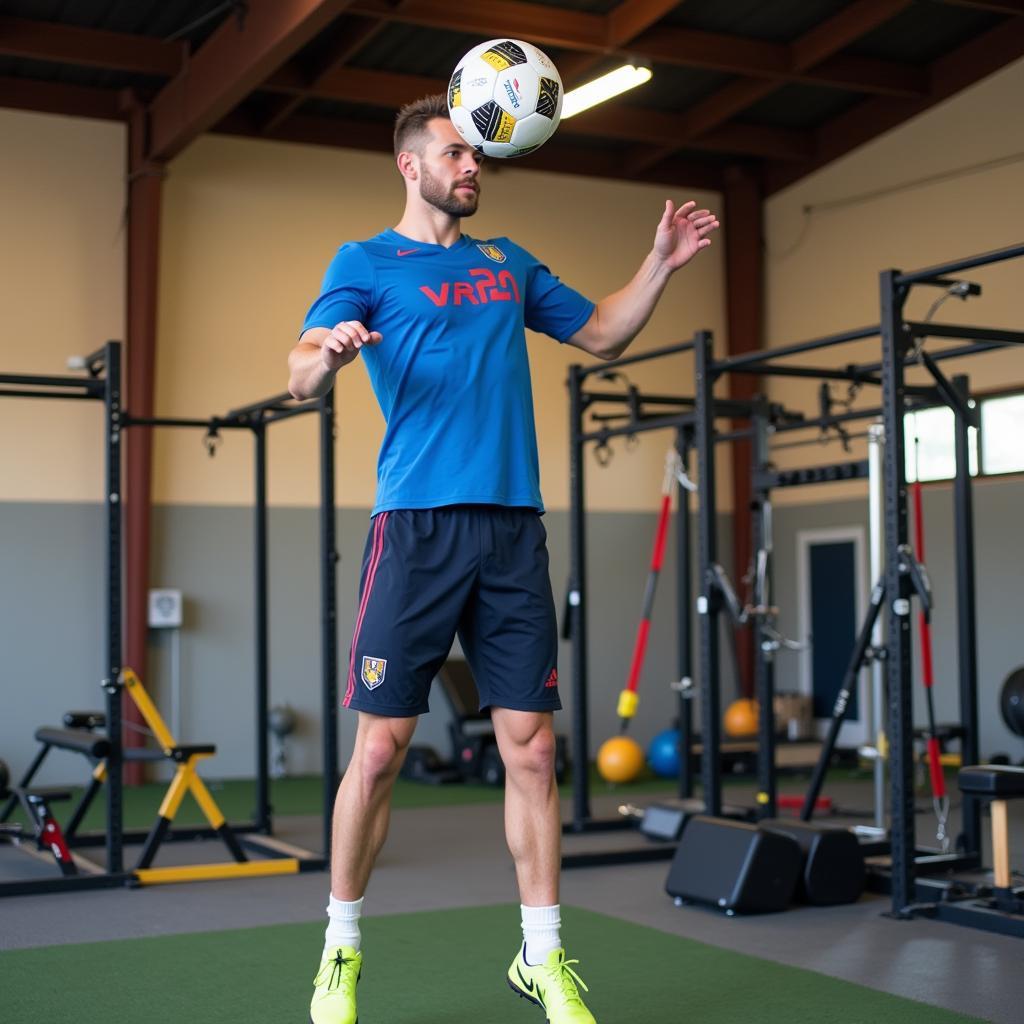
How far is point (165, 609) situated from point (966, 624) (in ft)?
16.7

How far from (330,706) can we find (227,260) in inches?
174

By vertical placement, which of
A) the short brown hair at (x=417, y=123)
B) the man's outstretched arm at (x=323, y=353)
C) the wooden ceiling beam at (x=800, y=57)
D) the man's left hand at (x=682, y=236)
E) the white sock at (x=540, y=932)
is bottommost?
the white sock at (x=540, y=932)

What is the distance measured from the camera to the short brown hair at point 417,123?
2645 millimetres

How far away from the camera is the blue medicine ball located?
8195mm

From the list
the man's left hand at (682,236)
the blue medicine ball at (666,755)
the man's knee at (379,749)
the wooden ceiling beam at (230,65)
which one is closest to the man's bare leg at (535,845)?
the man's knee at (379,749)

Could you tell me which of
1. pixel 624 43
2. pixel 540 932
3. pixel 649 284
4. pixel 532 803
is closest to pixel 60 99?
pixel 624 43

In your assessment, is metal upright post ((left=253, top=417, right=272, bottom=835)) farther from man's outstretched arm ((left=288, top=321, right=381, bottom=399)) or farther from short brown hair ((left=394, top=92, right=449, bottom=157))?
man's outstretched arm ((left=288, top=321, right=381, bottom=399))

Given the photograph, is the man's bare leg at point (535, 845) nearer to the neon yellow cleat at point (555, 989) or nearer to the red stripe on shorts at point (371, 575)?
the neon yellow cleat at point (555, 989)

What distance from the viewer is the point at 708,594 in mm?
4910

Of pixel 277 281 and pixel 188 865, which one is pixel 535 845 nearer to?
pixel 188 865

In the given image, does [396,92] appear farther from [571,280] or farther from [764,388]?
[764,388]

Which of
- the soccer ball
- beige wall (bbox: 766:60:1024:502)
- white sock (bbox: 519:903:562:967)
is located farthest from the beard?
beige wall (bbox: 766:60:1024:502)

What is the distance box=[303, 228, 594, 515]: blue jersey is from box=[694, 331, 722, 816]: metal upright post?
7.67 ft

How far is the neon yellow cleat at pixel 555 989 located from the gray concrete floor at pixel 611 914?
99cm
